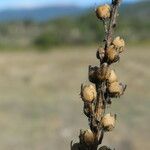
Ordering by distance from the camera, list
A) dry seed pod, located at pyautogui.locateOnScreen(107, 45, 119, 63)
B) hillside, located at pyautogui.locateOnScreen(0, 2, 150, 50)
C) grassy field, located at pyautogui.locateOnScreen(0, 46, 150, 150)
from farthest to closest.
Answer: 1. hillside, located at pyautogui.locateOnScreen(0, 2, 150, 50)
2. grassy field, located at pyautogui.locateOnScreen(0, 46, 150, 150)
3. dry seed pod, located at pyautogui.locateOnScreen(107, 45, 119, 63)

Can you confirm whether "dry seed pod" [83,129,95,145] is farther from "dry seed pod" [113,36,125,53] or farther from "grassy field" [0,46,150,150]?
"grassy field" [0,46,150,150]

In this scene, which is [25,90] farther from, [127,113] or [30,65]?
[30,65]

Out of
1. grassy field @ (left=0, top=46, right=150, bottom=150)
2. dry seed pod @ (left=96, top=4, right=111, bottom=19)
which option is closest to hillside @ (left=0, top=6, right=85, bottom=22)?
grassy field @ (left=0, top=46, right=150, bottom=150)

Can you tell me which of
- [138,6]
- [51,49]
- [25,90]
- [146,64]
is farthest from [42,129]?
[138,6]

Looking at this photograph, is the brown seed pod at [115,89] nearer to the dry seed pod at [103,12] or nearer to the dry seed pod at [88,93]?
the dry seed pod at [88,93]

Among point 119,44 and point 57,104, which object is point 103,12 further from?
point 57,104

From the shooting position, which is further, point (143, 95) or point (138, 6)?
point (138, 6)

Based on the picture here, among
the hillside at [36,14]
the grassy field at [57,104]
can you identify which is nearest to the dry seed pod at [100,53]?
the grassy field at [57,104]

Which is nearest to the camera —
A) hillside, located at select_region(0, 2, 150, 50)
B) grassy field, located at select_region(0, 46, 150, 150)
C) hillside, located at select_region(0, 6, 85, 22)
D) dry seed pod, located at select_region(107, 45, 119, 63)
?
dry seed pod, located at select_region(107, 45, 119, 63)

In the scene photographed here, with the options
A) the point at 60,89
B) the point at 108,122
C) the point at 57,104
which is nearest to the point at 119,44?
the point at 108,122
